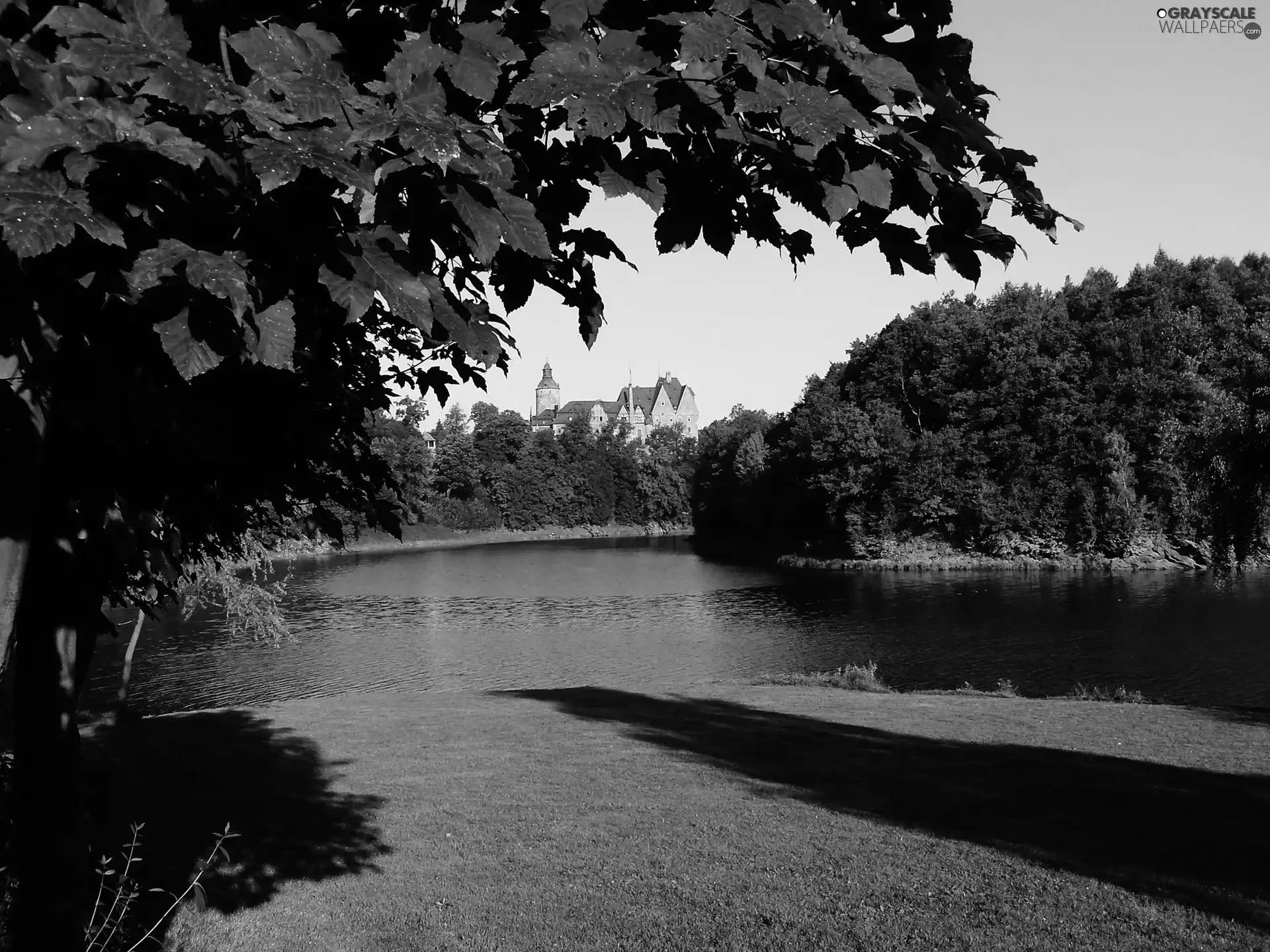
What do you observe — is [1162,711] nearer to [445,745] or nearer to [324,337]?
[445,745]

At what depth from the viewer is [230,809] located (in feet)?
33.0

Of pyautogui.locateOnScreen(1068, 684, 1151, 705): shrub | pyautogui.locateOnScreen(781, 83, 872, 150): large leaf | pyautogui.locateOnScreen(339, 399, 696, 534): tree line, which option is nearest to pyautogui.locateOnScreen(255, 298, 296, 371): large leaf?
pyautogui.locateOnScreen(781, 83, 872, 150): large leaf

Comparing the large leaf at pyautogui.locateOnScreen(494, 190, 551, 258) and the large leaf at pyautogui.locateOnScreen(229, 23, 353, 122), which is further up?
the large leaf at pyautogui.locateOnScreen(229, 23, 353, 122)

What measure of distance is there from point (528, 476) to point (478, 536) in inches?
445

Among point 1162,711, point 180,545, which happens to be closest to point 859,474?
point 1162,711

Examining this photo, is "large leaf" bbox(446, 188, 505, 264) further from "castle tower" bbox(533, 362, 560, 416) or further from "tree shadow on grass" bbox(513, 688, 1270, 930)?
"castle tower" bbox(533, 362, 560, 416)

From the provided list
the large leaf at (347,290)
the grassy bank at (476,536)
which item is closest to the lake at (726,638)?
the large leaf at (347,290)

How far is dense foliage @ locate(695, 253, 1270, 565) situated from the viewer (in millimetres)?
55688

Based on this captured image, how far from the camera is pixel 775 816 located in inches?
372

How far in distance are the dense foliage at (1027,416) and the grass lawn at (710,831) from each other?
4213 centimetres

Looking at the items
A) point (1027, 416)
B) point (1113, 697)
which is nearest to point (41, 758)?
point (1113, 697)

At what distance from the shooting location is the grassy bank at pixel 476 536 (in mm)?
84062

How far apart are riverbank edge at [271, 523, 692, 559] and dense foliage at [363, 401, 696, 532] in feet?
3.30

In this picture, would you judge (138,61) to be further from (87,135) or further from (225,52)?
(225,52)
